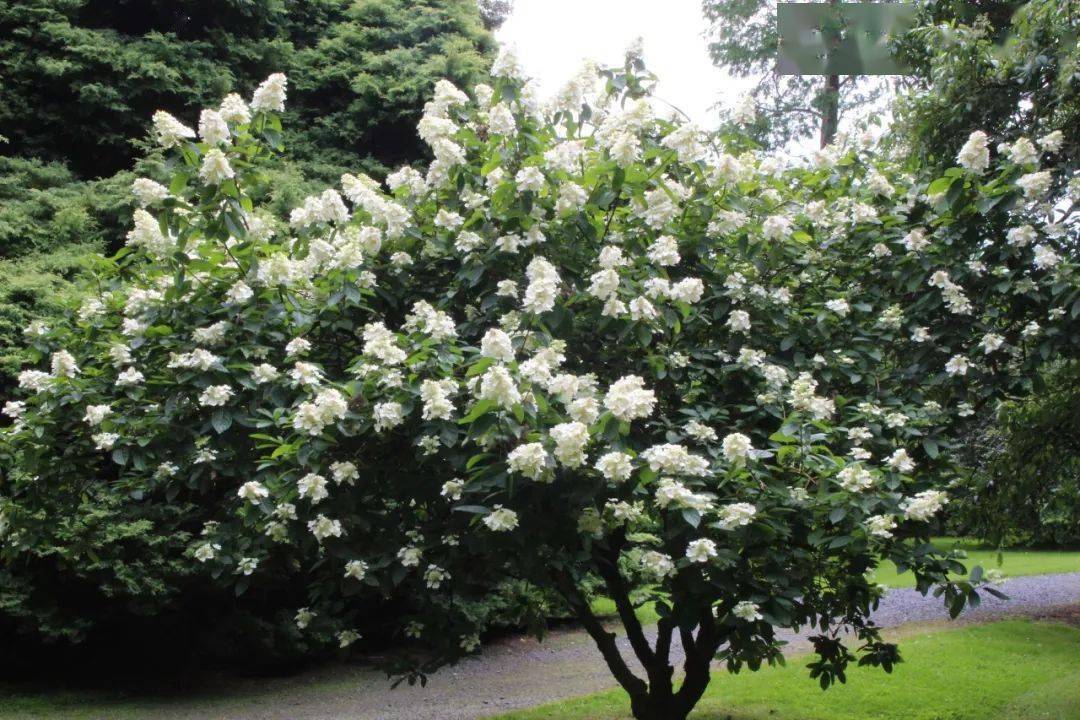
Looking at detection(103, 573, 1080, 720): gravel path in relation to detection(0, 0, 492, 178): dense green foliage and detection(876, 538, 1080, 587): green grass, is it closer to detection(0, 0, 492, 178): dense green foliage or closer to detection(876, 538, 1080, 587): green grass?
detection(876, 538, 1080, 587): green grass

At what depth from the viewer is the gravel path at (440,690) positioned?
24.8 feet

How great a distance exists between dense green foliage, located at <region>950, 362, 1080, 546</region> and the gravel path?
2.41 feet

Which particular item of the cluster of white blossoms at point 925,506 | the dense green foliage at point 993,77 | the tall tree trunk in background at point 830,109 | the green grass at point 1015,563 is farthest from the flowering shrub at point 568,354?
the green grass at point 1015,563

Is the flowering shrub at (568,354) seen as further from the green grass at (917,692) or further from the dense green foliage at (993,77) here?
the green grass at (917,692)

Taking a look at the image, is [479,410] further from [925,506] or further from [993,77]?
[993,77]

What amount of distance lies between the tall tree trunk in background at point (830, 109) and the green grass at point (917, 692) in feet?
28.2

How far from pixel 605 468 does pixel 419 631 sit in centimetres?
220

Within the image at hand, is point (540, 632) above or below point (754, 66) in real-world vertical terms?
below

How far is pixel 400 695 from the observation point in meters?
8.37

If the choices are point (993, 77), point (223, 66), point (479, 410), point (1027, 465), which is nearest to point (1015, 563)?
point (1027, 465)

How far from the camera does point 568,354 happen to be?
4211 millimetres

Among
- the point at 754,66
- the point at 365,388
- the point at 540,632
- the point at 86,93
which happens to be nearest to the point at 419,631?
the point at 540,632

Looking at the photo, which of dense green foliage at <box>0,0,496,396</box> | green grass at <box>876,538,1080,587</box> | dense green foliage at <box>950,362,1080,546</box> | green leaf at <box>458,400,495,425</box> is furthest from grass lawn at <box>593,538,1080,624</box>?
green leaf at <box>458,400,495,425</box>

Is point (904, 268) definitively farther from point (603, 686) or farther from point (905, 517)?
point (603, 686)
